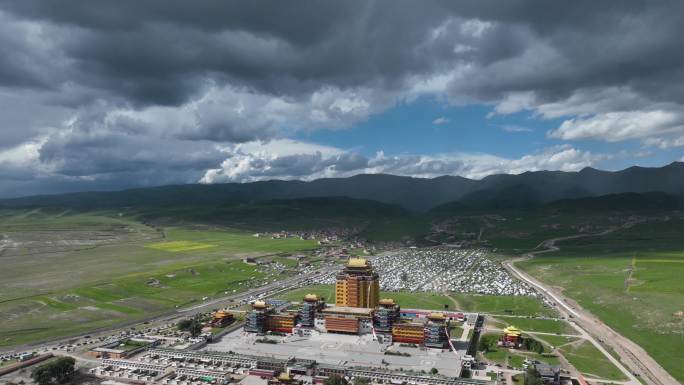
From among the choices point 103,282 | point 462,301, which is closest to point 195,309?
point 103,282

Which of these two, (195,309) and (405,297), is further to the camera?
(405,297)

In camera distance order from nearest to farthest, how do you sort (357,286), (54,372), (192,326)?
(54,372) < (192,326) < (357,286)

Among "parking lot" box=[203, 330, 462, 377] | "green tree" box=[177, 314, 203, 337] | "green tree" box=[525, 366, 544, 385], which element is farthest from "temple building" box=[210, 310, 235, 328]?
"green tree" box=[525, 366, 544, 385]

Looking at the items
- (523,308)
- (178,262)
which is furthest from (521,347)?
(178,262)

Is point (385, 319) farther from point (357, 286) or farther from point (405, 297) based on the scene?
point (405, 297)

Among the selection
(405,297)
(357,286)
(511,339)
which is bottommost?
(405,297)

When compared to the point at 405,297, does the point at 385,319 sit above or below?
above

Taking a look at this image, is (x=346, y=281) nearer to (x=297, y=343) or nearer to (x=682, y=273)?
(x=297, y=343)

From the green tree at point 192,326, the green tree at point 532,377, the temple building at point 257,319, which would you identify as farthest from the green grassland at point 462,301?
Result: the green tree at point 532,377
